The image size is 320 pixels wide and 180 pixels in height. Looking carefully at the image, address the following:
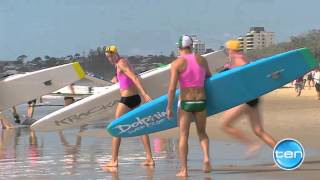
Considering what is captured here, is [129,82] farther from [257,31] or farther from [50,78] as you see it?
[257,31]

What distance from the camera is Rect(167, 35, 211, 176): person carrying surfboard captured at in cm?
742

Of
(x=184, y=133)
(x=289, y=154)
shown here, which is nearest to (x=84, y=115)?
(x=184, y=133)

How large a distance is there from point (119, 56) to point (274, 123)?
8.13m

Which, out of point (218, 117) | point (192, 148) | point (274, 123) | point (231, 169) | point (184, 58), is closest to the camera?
point (184, 58)

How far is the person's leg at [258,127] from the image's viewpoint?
836 centimetres

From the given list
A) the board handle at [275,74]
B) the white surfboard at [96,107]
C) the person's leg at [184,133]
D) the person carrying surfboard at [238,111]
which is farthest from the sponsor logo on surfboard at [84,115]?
the person's leg at [184,133]

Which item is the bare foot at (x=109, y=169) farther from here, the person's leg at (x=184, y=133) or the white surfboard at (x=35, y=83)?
the white surfboard at (x=35, y=83)

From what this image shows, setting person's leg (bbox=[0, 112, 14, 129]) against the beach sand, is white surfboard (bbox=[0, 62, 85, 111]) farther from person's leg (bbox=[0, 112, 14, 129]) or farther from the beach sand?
the beach sand

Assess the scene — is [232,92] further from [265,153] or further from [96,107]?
[96,107]

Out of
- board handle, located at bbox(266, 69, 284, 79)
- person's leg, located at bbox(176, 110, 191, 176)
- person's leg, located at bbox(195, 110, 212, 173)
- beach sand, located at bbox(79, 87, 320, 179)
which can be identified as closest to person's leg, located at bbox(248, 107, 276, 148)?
beach sand, located at bbox(79, 87, 320, 179)

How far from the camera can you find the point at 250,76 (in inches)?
332

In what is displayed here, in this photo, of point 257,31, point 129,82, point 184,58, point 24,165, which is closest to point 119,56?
point 129,82

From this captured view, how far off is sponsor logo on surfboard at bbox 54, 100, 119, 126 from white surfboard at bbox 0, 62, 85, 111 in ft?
14.8

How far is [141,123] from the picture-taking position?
8383 mm
